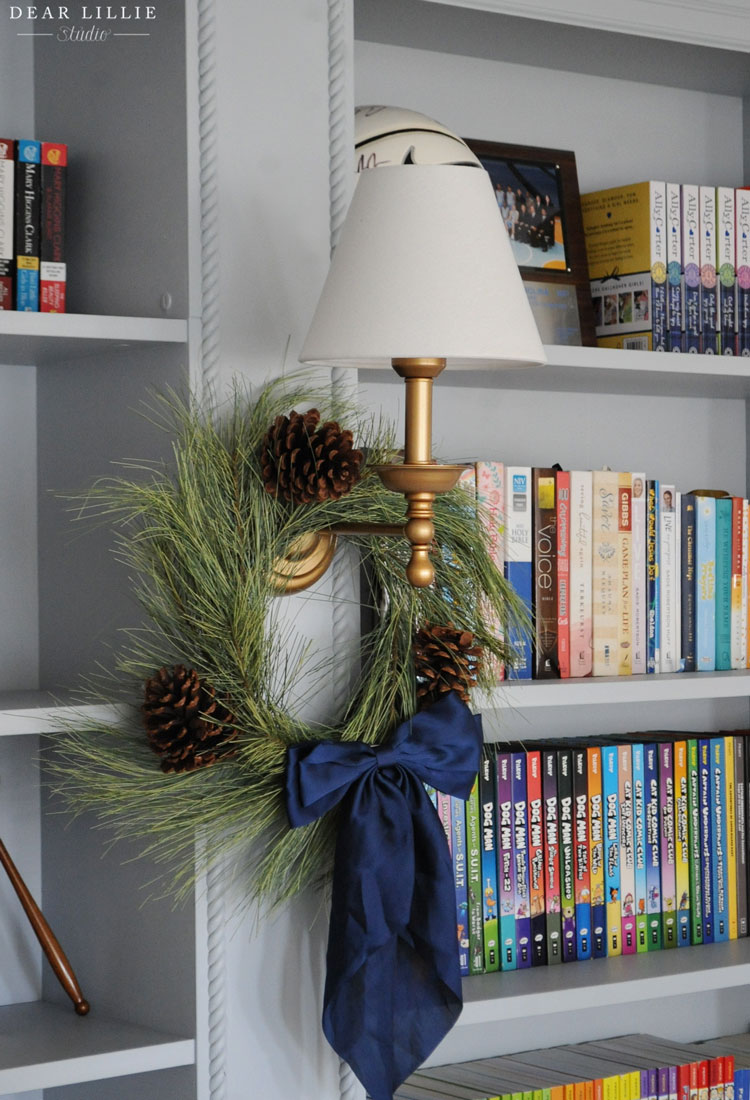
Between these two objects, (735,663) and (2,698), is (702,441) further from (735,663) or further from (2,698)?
(2,698)

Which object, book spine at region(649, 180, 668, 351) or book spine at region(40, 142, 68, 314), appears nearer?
book spine at region(40, 142, 68, 314)

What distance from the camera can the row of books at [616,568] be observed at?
1.62 m

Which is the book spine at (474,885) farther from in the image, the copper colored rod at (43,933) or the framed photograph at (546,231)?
the framed photograph at (546,231)

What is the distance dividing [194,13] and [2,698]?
2.38ft

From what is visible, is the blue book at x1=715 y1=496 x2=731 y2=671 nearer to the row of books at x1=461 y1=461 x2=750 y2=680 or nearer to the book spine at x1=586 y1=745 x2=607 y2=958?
the row of books at x1=461 y1=461 x2=750 y2=680

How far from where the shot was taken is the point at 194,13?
1.32m

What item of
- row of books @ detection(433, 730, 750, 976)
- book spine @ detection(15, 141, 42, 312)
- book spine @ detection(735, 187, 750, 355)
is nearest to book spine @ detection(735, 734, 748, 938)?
row of books @ detection(433, 730, 750, 976)

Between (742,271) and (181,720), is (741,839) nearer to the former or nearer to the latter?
(742,271)

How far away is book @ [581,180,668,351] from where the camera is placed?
1711 millimetres

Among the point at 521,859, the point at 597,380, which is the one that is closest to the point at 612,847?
the point at 521,859

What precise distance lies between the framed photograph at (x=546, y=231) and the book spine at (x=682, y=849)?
0.56m

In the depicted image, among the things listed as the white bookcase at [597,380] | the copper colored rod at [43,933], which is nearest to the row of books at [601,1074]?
the white bookcase at [597,380]

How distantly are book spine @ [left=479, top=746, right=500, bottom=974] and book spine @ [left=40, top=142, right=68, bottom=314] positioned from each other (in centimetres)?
73

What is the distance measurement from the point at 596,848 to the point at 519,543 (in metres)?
0.40
